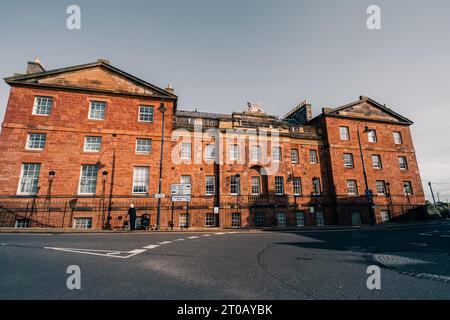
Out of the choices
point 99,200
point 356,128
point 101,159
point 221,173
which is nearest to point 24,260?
point 99,200

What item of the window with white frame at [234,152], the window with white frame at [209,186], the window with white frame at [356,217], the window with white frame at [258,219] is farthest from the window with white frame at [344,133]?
the window with white frame at [209,186]

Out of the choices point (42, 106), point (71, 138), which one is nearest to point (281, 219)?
point (71, 138)

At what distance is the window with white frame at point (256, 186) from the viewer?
20625 millimetres

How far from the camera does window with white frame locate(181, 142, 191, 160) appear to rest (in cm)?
1979

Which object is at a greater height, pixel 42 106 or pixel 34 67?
pixel 34 67

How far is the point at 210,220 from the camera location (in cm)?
1886

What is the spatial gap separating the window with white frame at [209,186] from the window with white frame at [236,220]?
281 centimetres

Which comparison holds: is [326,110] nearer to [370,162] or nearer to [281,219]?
[370,162]

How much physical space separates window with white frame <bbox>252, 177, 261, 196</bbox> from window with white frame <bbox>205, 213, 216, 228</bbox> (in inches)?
182

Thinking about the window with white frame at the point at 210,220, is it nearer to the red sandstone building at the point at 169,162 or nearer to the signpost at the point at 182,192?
the red sandstone building at the point at 169,162

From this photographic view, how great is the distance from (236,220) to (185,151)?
803 cm

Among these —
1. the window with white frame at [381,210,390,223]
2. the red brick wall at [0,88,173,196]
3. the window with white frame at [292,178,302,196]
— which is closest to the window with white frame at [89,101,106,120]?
the red brick wall at [0,88,173,196]

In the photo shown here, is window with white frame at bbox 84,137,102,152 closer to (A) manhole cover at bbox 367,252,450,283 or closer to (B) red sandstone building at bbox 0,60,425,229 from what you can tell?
(B) red sandstone building at bbox 0,60,425,229

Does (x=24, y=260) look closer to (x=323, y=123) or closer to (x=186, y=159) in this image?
(x=186, y=159)
